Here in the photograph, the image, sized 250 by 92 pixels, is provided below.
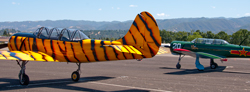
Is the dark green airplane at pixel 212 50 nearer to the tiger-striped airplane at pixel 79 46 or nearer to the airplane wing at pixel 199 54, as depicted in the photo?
the airplane wing at pixel 199 54

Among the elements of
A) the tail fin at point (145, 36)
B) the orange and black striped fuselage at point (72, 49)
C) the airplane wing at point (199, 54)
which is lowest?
the airplane wing at point (199, 54)

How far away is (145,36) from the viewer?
10.9 metres

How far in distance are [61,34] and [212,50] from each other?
1268 centimetres

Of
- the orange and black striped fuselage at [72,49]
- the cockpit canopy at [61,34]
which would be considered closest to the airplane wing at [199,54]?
the orange and black striped fuselage at [72,49]

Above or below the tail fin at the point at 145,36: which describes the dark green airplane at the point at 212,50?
below

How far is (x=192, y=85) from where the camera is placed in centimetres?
1180

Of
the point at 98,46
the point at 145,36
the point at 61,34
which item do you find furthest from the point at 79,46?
the point at 145,36

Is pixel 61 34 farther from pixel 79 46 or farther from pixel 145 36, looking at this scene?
pixel 145 36

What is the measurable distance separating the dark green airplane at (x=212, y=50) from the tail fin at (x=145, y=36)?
8299 millimetres

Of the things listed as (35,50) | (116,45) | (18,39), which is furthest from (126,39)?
(18,39)

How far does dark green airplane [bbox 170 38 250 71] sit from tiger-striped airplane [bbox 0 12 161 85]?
844 centimetres

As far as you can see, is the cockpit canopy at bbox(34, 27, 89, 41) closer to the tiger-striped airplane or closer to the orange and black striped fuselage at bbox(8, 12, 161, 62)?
the tiger-striped airplane

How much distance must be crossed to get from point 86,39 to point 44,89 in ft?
9.87

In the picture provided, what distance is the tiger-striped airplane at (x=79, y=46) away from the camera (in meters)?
10.7
